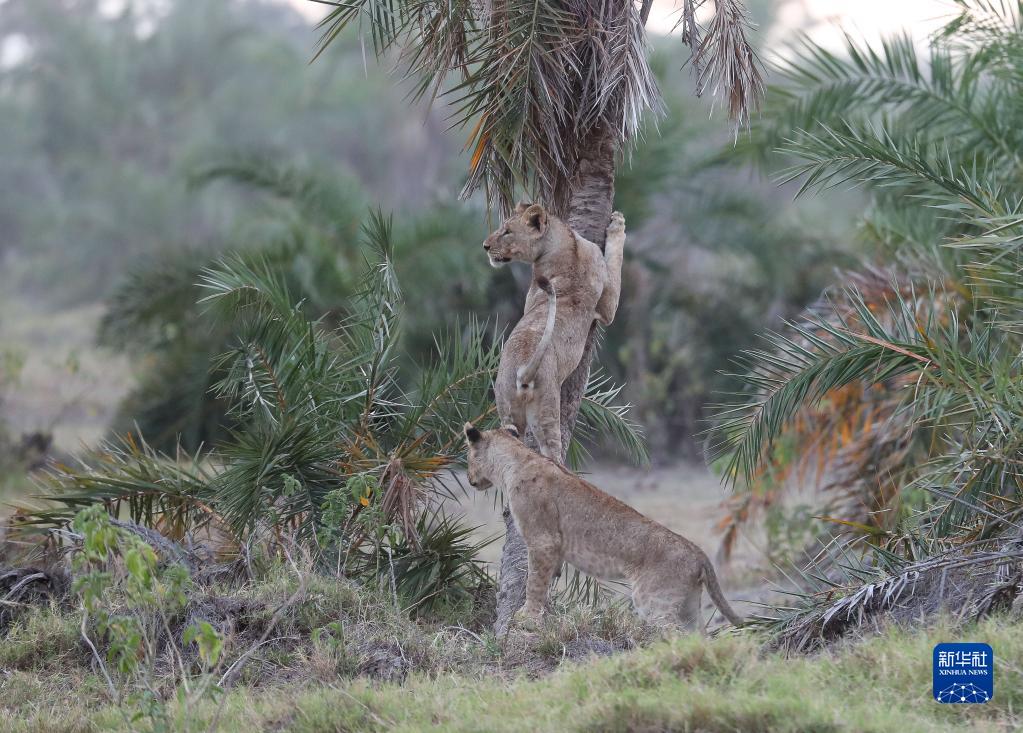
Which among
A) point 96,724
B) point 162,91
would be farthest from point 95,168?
point 96,724

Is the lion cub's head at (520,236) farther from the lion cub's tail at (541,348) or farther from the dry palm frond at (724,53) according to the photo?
the dry palm frond at (724,53)

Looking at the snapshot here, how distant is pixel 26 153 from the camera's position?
→ 47500mm

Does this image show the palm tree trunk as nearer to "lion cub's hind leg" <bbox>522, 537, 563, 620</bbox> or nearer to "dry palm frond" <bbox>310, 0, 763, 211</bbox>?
"dry palm frond" <bbox>310, 0, 763, 211</bbox>

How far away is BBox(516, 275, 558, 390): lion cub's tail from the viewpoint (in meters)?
7.39

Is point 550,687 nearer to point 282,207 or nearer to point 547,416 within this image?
point 547,416

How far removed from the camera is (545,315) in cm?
770

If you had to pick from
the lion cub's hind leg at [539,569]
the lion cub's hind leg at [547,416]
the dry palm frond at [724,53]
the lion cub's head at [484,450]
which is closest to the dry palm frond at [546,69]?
the dry palm frond at [724,53]

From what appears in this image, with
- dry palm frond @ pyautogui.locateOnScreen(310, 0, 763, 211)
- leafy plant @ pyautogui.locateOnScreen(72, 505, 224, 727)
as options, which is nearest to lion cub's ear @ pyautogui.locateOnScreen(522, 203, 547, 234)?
dry palm frond @ pyautogui.locateOnScreen(310, 0, 763, 211)

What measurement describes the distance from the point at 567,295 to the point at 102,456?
410cm

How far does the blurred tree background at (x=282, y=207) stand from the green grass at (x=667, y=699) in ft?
10.6

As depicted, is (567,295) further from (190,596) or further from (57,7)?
(57,7)

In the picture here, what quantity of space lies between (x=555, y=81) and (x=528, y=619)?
3407 mm

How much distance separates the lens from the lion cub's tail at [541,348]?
7.39m

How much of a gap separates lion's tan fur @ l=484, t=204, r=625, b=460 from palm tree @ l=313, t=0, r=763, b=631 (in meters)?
0.56
